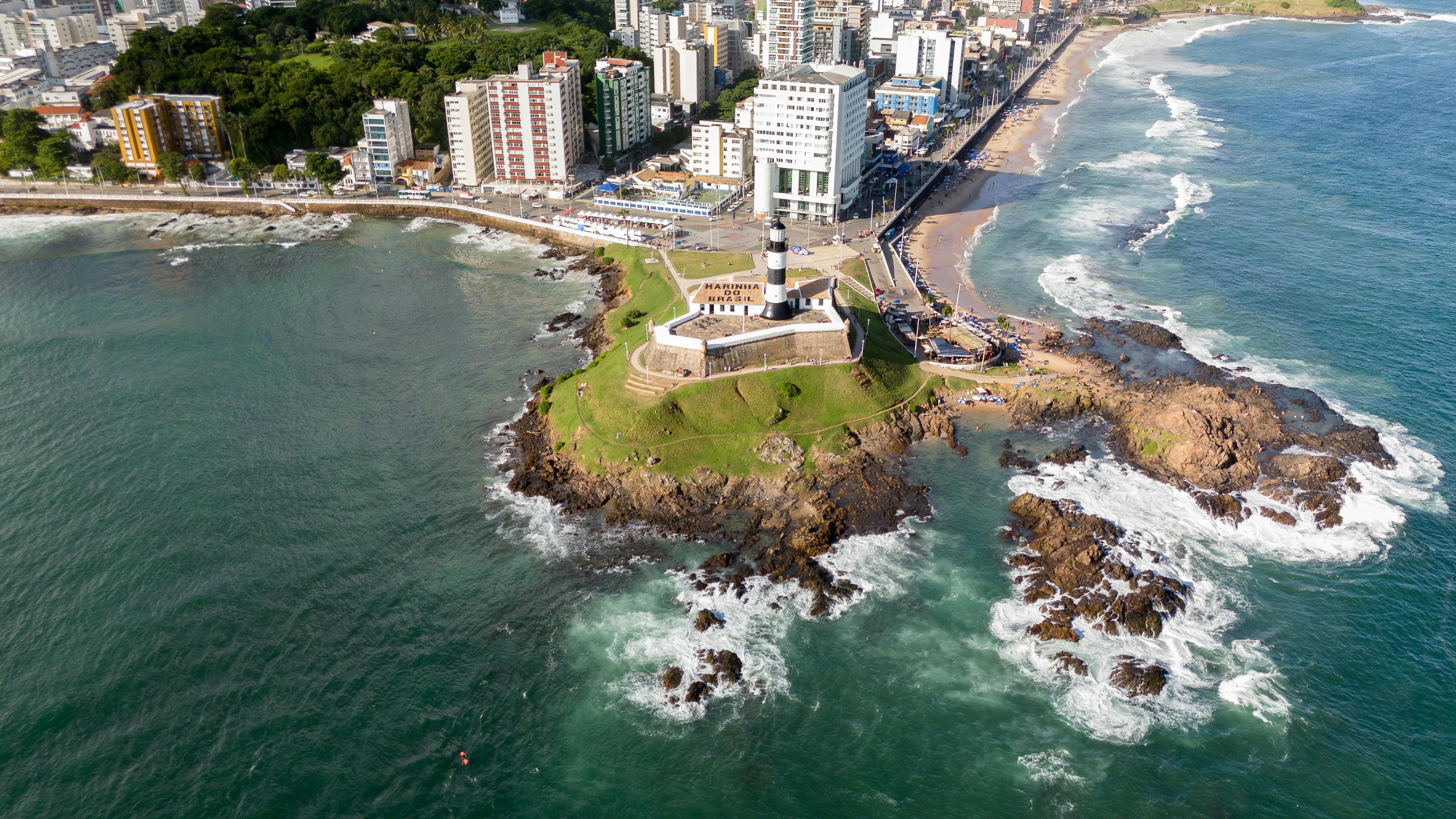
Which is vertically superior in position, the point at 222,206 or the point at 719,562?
Result: the point at 222,206

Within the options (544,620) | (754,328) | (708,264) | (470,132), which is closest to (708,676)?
(544,620)

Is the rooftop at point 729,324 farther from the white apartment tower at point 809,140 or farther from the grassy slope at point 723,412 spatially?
the white apartment tower at point 809,140

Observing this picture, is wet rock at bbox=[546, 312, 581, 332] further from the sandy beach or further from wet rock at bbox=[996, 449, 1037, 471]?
wet rock at bbox=[996, 449, 1037, 471]

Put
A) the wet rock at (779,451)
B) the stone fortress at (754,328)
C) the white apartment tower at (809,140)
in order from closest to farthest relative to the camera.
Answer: the wet rock at (779,451) < the stone fortress at (754,328) < the white apartment tower at (809,140)

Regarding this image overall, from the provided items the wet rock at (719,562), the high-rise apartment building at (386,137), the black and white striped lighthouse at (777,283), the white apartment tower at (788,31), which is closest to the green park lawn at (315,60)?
the high-rise apartment building at (386,137)

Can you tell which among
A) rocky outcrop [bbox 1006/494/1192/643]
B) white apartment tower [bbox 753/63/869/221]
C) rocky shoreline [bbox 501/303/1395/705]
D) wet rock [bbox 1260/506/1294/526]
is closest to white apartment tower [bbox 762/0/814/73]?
white apartment tower [bbox 753/63/869/221]

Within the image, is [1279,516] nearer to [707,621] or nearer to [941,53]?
[707,621]
